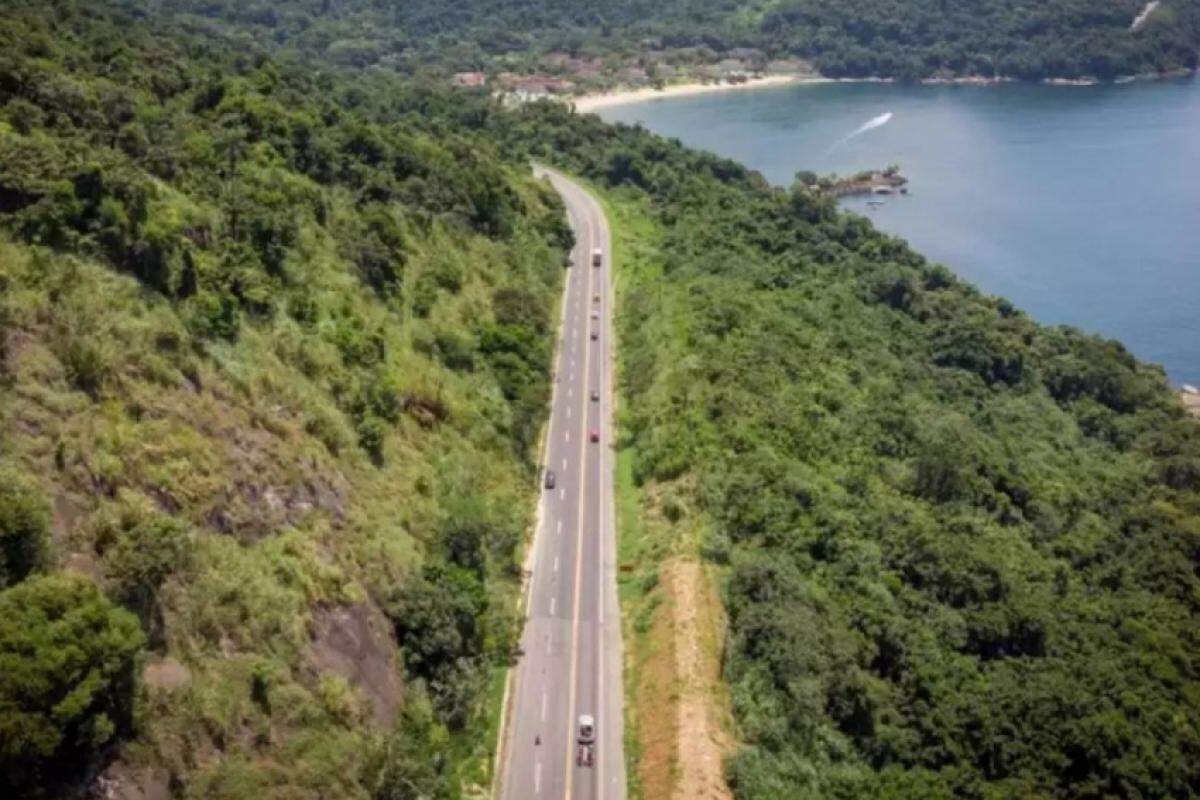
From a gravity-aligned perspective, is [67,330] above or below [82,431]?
above

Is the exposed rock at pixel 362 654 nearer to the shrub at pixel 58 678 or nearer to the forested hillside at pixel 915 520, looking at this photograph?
the shrub at pixel 58 678

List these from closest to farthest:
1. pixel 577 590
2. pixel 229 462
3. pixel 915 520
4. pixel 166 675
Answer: pixel 166 675
pixel 229 462
pixel 577 590
pixel 915 520

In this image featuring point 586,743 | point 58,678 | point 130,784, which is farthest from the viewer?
point 586,743

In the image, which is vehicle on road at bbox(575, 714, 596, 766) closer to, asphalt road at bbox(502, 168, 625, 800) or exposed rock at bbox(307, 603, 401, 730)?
asphalt road at bbox(502, 168, 625, 800)

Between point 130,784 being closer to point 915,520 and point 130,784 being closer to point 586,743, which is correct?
point 586,743

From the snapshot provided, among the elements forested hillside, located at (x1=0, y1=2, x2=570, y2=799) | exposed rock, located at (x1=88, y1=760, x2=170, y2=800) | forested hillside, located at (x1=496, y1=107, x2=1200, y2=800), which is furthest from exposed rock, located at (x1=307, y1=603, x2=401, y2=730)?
forested hillside, located at (x1=496, y1=107, x2=1200, y2=800)

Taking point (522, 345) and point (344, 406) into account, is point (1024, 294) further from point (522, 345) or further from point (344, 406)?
point (344, 406)

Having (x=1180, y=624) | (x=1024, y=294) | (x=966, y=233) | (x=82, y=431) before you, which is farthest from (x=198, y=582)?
(x=966, y=233)

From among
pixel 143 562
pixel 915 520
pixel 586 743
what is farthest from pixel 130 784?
pixel 915 520
